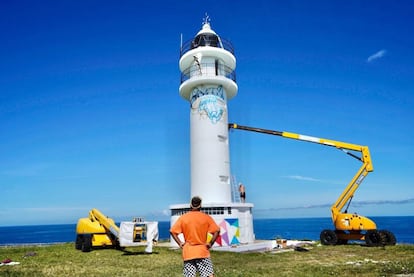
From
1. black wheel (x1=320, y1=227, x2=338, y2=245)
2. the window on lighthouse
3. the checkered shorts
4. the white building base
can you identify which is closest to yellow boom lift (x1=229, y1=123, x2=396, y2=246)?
black wheel (x1=320, y1=227, x2=338, y2=245)

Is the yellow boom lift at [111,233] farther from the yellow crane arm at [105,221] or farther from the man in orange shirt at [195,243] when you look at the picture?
the man in orange shirt at [195,243]

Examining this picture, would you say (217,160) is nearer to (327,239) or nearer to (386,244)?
(327,239)

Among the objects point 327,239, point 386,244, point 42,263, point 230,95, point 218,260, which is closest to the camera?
point 42,263

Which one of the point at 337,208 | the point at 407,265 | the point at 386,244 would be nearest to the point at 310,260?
the point at 407,265

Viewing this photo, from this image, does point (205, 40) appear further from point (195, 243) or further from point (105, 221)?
point (195, 243)

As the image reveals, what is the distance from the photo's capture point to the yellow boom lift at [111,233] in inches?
704

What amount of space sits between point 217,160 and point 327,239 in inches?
358

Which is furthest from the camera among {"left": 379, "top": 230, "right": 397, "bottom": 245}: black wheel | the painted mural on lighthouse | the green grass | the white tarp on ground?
the painted mural on lighthouse

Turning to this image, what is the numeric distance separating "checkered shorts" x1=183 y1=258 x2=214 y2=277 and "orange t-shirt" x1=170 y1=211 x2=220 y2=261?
0.35 ft

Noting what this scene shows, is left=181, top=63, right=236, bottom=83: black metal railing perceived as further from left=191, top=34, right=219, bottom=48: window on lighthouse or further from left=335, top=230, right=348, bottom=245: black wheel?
left=335, top=230, right=348, bottom=245: black wheel

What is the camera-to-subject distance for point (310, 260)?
14867 millimetres

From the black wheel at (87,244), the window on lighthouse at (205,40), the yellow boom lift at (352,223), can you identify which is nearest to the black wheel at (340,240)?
the yellow boom lift at (352,223)

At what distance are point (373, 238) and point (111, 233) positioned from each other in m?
15.7

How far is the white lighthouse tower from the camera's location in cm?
2246
